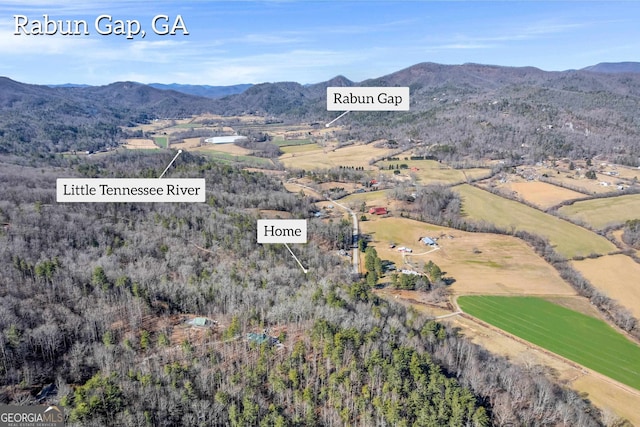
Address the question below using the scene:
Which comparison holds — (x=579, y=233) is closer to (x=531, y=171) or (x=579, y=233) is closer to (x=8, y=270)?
(x=531, y=171)

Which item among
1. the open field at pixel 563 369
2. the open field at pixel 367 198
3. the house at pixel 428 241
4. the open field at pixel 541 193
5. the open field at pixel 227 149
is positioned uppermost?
the open field at pixel 227 149

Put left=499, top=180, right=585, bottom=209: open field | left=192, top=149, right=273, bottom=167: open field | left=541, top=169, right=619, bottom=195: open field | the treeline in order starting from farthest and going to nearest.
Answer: left=192, top=149, right=273, bottom=167: open field
left=541, top=169, right=619, bottom=195: open field
left=499, top=180, right=585, bottom=209: open field
the treeline

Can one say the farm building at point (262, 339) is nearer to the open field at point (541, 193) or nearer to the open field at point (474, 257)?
the open field at point (474, 257)

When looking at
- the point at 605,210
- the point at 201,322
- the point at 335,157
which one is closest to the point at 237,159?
the point at 335,157

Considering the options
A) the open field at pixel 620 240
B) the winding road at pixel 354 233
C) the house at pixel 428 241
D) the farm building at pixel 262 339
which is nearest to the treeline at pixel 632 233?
the open field at pixel 620 240

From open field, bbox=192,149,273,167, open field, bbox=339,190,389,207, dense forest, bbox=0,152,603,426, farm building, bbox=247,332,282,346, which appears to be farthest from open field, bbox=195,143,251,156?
farm building, bbox=247,332,282,346

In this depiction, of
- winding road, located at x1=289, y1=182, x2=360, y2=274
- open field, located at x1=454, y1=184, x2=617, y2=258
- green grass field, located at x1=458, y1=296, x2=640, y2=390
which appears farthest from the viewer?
open field, located at x1=454, y1=184, x2=617, y2=258

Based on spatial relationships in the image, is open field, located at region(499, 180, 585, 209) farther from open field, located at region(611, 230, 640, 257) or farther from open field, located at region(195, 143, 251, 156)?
open field, located at region(195, 143, 251, 156)
